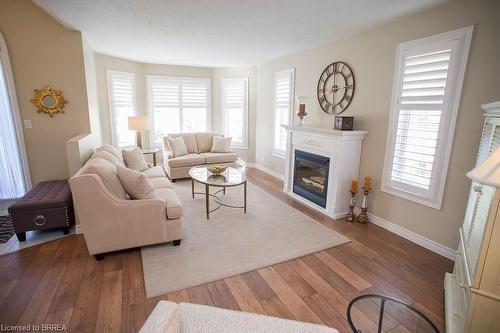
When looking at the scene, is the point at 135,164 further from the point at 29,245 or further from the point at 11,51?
the point at 11,51

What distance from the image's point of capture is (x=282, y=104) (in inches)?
213

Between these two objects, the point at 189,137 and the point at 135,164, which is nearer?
the point at 135,164

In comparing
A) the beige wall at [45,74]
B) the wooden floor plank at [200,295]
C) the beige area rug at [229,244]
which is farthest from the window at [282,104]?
the wooden floor plank at [200,295]

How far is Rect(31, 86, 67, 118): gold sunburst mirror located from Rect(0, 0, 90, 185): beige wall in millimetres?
58

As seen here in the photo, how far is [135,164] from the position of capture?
4203 mm

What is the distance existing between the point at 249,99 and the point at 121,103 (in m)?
3.02

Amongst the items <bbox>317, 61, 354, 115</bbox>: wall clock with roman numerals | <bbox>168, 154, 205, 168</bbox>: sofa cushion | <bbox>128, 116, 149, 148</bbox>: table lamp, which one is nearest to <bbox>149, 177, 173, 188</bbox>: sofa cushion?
<bbox>168, 154, 205, 168</bbox>: sofa cushion

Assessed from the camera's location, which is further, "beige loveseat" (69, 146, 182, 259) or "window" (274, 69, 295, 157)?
"window" (274, 69, 295, 157)

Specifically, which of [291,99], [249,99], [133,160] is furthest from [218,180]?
[249,99]

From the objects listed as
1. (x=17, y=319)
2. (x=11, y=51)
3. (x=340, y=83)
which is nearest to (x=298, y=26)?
(x=340, y=83)

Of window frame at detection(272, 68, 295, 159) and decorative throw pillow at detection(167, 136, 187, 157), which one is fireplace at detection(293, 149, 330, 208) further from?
decorative throw pillow at detection(167, 136, 187, 157)

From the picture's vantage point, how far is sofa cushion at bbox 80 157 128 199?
2.49 meters

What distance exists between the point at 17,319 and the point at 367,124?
13.5 ft

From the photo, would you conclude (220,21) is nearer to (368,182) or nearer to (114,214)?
(114,214)
